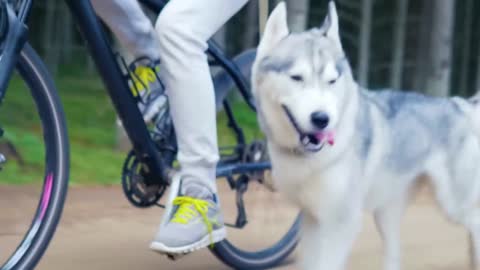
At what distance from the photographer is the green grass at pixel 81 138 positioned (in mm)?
5238

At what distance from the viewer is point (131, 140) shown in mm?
4121

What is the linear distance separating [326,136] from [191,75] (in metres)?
0.65

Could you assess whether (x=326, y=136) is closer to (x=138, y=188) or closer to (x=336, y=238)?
(x=336, y=238)

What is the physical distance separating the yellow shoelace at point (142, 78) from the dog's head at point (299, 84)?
672 mm

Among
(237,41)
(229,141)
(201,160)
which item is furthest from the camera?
(237,41)

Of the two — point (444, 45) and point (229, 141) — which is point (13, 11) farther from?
point (444, 45)

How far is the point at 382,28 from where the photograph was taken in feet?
60.6

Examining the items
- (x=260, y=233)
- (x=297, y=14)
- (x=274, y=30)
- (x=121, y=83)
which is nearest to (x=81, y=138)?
(x=297, y=14)

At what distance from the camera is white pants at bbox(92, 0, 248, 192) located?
3865mm

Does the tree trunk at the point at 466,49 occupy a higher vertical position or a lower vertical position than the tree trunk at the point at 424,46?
lower

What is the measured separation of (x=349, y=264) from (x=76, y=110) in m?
7.47

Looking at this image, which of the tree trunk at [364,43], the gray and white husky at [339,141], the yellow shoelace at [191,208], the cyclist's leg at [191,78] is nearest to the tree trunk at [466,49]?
the tree trunk at [364,43]

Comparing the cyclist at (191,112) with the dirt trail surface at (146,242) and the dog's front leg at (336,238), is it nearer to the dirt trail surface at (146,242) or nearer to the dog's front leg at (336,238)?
the dog's front leg at (336,238)

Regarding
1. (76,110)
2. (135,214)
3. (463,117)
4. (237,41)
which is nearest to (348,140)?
(463,117)
